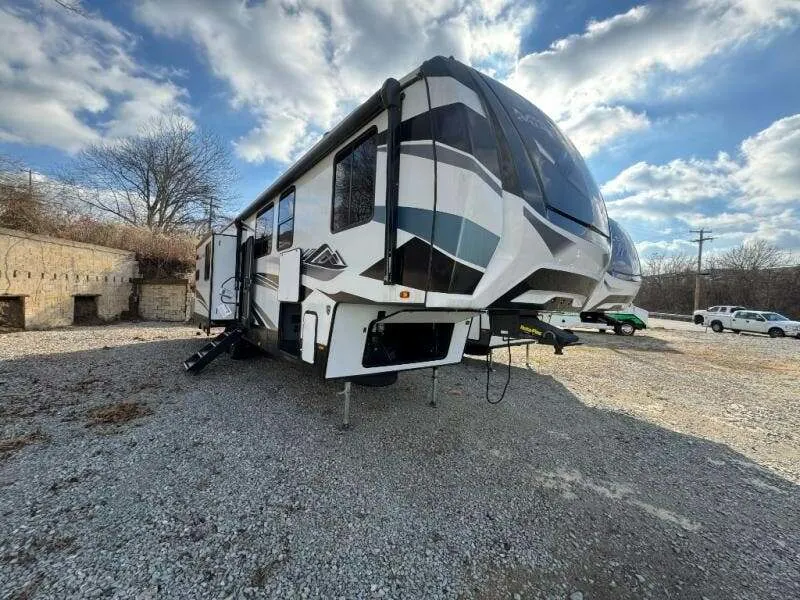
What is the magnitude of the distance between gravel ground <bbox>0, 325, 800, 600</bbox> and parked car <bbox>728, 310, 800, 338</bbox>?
53.6 feet

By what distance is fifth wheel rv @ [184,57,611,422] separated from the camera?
2.38 metres

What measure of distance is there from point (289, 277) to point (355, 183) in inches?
56.7

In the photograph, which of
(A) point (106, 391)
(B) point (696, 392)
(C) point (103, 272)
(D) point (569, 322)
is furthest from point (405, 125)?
(C) point (103, 272)

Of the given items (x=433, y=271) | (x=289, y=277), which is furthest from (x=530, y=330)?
(x=289, y=277)

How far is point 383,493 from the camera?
8.79 ft

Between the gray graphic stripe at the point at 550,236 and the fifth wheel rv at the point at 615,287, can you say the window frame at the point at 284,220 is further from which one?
the gray graphic stripe at the point at 550,236

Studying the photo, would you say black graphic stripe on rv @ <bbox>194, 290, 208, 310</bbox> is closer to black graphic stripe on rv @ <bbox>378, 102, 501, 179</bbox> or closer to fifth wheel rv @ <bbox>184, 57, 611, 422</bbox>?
fifth wheel rv @ <bbox>184, 57, 611, 422</bbox>

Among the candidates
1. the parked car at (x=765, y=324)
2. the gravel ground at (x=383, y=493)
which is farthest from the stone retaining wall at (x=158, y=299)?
the parked car at (x=765, y=324)

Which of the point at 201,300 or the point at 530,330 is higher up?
the point at 530,330

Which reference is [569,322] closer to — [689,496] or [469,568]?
[689,496]

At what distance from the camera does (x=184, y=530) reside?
217 centimetres

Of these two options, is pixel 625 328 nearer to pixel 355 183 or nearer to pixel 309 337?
pixel 309 337

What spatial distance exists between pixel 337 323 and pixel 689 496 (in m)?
3.18

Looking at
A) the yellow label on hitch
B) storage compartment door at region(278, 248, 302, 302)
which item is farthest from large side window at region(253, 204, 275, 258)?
the yellow label on hitch
